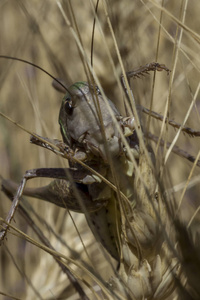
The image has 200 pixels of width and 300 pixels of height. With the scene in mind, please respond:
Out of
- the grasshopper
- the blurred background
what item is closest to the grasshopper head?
the grasshopper

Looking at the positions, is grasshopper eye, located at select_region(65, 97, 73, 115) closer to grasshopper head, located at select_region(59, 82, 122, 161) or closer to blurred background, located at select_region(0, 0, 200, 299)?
grasshopper head, located at select_region(59, 82, 122, 161)

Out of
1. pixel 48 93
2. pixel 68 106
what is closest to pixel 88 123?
pixel 68 106

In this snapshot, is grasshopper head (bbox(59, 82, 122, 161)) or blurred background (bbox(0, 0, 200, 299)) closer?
grasshopper head (bbox(59, 82, 122, 161))

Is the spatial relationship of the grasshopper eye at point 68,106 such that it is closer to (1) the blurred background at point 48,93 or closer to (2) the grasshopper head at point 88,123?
(2) the grasshopper head at point 88,123

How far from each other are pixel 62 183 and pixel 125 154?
0.20m

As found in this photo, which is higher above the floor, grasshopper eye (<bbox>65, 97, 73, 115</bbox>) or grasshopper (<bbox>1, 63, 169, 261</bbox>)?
grasshopper eye (<bbox>65, 97, 73, 115</bbox>)

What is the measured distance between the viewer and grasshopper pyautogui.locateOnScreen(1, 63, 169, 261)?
0.85 meters

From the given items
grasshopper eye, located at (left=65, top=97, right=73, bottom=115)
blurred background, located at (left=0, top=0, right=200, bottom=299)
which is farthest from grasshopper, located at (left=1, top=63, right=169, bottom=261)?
blurred background, located at (left=0, top=0, right=200, bottom=299)

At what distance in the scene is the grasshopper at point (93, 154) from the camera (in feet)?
2.80

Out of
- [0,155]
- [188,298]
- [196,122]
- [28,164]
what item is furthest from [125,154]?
[0,155]

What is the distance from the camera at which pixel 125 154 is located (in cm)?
90

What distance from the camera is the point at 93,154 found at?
0.89m

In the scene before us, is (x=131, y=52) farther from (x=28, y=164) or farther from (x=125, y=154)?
(x=28, y=164)

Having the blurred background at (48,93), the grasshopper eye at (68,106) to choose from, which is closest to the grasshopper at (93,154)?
the grasshopper eye at (68,106)
